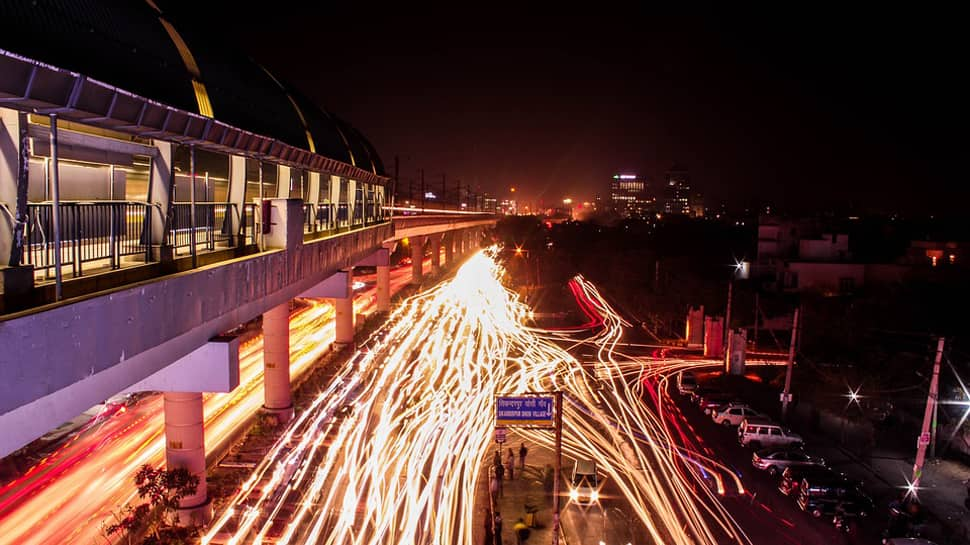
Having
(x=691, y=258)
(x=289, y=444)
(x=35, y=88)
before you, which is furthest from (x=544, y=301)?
(x=35, y=88)

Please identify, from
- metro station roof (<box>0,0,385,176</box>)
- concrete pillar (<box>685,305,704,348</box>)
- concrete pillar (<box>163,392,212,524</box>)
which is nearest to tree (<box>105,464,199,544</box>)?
concrete pillar (<box>163,392,212,524</box>)

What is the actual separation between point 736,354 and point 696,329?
471 centimetres

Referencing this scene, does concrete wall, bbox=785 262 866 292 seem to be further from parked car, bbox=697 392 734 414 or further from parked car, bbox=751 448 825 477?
Result: parked car, bbox=751 448 825 477

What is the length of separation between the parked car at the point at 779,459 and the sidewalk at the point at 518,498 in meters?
4.89

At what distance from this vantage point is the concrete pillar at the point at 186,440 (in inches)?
416

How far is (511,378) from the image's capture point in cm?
2062

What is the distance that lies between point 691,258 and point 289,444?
114ft

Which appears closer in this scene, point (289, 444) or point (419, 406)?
point (289, 444)

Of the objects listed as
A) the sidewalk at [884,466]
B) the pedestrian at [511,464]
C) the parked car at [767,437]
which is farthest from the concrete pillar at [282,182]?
the sidewalk at [884,466]

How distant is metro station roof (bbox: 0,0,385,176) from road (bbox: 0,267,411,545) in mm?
7182

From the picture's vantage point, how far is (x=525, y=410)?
41.0 ft

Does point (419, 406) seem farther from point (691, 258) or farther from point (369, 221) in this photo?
point (691, 258)

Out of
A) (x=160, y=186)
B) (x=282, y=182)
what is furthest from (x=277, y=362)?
(x=160, y=186)

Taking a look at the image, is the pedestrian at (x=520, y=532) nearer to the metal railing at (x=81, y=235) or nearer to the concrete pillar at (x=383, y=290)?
the metal railing at (x=81, y=235)
